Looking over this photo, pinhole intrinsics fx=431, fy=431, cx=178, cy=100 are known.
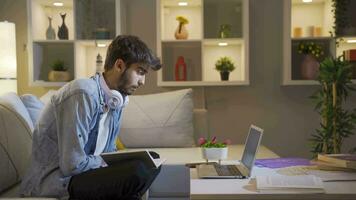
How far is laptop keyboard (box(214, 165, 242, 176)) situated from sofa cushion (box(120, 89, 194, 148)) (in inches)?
55.7

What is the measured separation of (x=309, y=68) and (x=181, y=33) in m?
1.15

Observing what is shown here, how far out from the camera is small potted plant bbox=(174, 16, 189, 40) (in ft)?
12.4

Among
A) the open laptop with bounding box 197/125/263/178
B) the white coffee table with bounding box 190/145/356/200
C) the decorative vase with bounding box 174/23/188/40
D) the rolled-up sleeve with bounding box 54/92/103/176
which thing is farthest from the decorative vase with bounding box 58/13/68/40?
the white coffee table with bounding box 190/145/356/200

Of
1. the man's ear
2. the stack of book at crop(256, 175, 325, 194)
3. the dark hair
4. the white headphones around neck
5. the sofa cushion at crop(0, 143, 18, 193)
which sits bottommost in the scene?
the sofa cushion at crop(0, 143, 18, 193)

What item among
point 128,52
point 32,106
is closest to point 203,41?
point 32,106

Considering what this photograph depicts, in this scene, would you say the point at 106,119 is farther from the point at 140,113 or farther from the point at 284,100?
the point at 284,100

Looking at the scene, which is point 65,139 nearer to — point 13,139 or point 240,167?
point 13,139

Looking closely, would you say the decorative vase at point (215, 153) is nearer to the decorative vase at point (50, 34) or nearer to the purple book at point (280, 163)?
the purple book at point (280, 163)

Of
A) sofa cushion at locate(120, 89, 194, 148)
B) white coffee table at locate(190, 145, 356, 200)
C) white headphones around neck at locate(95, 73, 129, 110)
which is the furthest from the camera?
sofa cushion at locate(120, 89, 194, 148)

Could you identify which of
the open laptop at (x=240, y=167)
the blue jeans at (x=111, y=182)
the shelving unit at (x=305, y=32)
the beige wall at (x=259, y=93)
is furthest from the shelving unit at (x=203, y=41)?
the blue jeans at (x=111, y=182)

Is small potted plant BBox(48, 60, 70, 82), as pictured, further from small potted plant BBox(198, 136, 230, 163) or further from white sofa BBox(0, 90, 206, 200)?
small potted plant BBox(198, 136, 230, 163)

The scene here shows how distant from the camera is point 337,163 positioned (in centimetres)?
178

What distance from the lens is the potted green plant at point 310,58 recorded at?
3715mm

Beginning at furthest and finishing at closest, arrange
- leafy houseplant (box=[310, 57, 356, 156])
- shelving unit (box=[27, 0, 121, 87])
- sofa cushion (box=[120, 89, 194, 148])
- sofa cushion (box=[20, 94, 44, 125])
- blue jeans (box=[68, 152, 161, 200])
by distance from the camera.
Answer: shelving unit (box=[27, 0, 121, 87]) < sofa cushion (box=[120, 89, 194, 148]) < leafy houseplant (box=[310, 57, 356, 156]) < sofa cushion (box=[20, 94, 44, 125]) < blue jeans (box=[68, 152, 161, 200])
